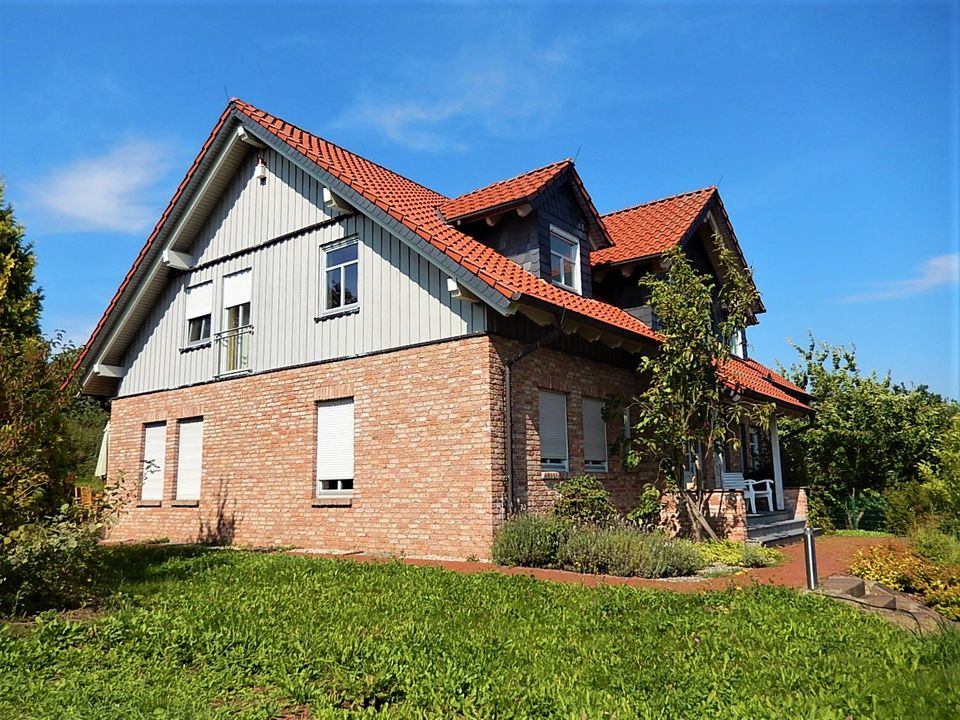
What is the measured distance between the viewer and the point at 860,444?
21.9m

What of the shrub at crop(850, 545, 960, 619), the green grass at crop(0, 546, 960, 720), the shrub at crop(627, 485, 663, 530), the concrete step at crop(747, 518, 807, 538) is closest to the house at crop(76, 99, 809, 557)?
the shrub at crop(627, 485, 663, 530)

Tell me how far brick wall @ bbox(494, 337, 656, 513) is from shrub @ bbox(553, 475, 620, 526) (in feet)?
0.78

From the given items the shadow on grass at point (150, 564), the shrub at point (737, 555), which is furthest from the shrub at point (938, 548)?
the shadow on grass at point (150, 564)

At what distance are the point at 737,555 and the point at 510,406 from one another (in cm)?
449

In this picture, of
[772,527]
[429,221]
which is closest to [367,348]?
[429,221]

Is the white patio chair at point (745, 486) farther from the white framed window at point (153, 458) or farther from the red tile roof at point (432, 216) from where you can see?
the white framed window at point (153, 458)

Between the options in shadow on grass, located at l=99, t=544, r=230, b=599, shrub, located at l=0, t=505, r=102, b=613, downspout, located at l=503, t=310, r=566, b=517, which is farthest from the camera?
downspout, located at l=503, t=310, r=566, b=517

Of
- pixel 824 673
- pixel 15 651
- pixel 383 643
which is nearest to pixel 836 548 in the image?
pixel 824 673

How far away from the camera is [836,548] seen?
14.5 metres

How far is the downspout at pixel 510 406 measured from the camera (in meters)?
12.0

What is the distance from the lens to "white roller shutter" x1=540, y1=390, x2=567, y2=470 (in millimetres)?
13258

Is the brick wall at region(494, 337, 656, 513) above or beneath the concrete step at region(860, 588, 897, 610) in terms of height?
above

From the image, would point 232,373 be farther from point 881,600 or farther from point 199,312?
point 881,600

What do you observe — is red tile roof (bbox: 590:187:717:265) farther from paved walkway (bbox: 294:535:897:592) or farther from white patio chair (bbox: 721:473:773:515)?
paved walkway (bbox: 294:535:897:592)
